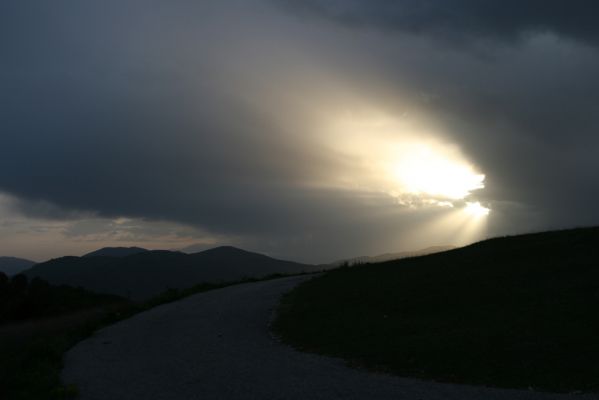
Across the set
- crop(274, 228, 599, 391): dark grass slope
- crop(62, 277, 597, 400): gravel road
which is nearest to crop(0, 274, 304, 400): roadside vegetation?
crop(62, 277, 597, 400): gravel road

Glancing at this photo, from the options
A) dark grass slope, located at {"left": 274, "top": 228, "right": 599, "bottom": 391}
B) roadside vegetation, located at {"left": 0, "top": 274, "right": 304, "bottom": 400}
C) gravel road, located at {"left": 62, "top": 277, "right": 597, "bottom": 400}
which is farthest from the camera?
roadside vegetation, located at {"left": 0, "top": 274, "right": 304, "bottom": 400}

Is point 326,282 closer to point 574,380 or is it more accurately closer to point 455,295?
point 455,295

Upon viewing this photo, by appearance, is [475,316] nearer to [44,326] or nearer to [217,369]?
[217,369]

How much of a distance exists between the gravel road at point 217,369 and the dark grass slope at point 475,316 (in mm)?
1052

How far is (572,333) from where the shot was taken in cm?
1515

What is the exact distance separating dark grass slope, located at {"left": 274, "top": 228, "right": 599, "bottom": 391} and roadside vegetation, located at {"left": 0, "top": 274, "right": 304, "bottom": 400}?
25.1 ft

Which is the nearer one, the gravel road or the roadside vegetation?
the gravel road

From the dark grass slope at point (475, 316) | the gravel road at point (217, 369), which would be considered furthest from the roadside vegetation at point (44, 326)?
the dark grass slope at point (475, 316)

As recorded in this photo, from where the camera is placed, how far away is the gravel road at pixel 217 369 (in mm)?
11719

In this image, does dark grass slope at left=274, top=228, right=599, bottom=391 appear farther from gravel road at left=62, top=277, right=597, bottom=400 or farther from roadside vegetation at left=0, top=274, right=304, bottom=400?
roadside vegetation at left=0, top=274, right=304, bottom=400

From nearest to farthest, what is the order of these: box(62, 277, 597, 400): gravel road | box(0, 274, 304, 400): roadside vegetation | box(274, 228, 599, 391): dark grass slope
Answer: box(62, 277, 597, 400): gravel road, box(274, 228, 599, 391): dark grass slope, box(0, 274, 304, 400): roadside vegetation

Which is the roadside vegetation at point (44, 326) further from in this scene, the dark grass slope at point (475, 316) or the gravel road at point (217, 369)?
the dark grass slope at point (475, 316)

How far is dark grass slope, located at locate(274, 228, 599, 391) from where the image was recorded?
13352 mm

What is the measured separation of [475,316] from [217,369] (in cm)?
898
